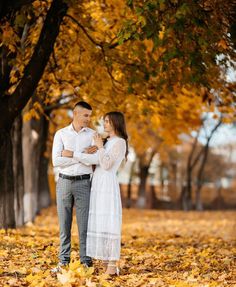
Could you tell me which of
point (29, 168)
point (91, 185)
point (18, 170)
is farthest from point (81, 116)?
point (29, 168)

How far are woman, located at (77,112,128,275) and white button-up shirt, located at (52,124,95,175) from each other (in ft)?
0.52

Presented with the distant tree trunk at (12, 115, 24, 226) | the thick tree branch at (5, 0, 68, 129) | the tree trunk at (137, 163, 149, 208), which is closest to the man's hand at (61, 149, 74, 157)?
the thick tree branch at (5, 0, 68, 129)

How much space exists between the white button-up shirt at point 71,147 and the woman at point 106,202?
0.52 feet

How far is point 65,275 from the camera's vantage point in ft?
22.0

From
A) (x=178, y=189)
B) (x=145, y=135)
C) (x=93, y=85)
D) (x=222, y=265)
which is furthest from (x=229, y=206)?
(x=222, y=265)

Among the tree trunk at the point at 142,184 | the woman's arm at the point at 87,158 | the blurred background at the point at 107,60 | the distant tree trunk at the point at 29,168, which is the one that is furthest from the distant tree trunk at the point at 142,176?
the woman's arm at the point at 87,158

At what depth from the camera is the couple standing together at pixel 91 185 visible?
25.2 ft

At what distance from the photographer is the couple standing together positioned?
303 inches

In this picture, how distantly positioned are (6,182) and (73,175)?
5.14 meters

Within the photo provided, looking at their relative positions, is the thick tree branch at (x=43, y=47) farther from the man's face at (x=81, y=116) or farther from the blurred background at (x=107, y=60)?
the man's face at (x=81, y=116)

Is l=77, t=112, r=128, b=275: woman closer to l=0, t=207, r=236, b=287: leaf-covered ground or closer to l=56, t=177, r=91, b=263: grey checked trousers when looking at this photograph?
l=56, t=177, r=91, b=263: grey checked trousers

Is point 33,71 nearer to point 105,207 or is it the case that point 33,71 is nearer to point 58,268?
point 105,207

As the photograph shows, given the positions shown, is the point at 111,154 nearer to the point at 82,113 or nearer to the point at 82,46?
the point at 82,113

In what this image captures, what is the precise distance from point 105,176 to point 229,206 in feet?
141
